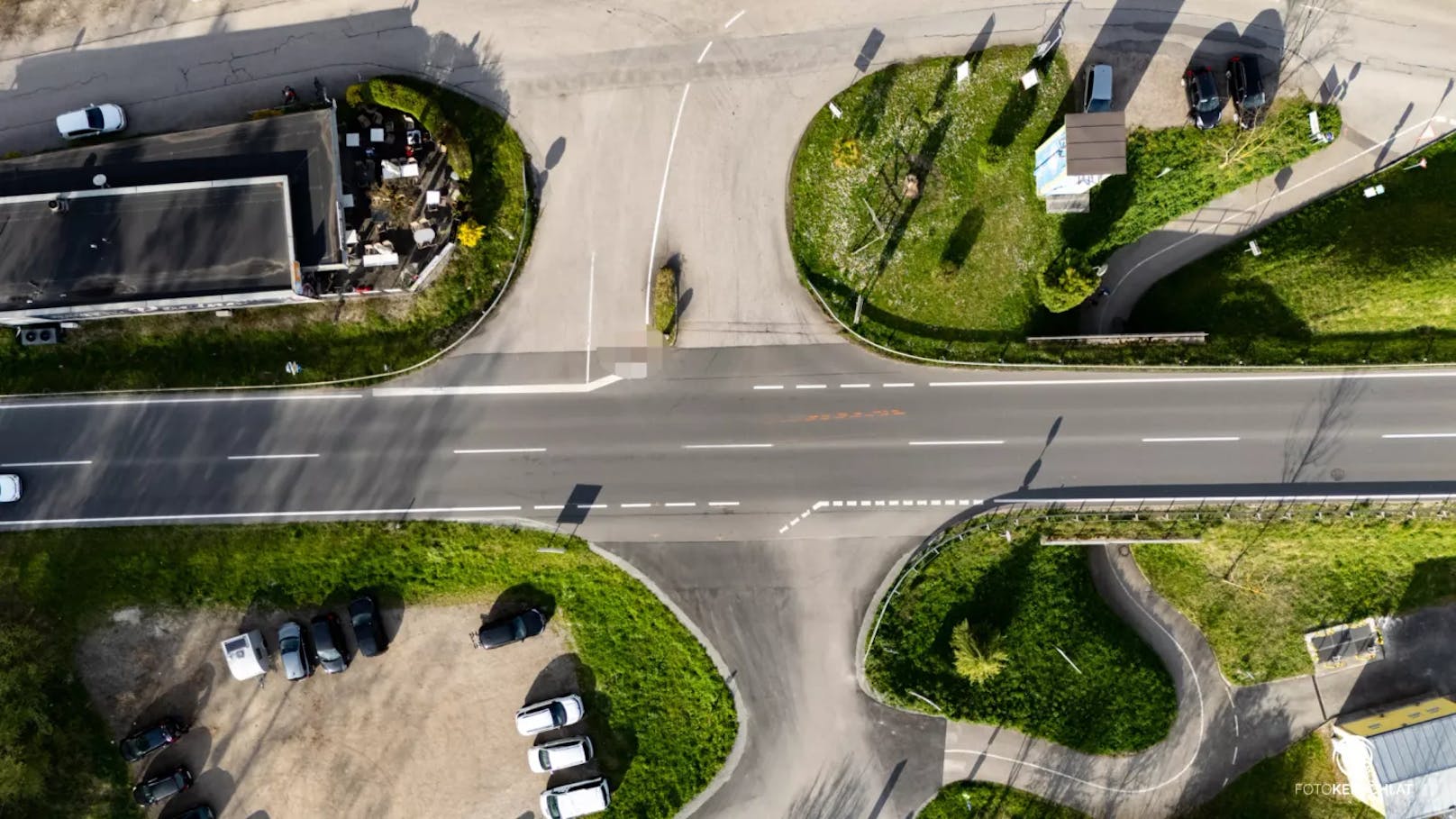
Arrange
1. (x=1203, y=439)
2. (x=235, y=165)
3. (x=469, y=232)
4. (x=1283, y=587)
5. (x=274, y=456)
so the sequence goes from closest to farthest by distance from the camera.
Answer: (x=235, y=165) < (x=469, y=232) < (x=1203, y=439) < (x=274, y=456) < (x=1283, y=587)

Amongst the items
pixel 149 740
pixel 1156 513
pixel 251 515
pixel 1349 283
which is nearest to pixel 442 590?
pixel 251 515

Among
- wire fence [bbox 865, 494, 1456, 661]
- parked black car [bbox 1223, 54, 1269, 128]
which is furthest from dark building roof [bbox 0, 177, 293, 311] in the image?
parked black car [bbox 1223, 54, 1269, 128]

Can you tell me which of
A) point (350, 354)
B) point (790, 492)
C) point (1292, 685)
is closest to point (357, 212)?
point (350, 354)

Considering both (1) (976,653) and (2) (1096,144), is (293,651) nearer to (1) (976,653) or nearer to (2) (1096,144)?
(1) (976,653)

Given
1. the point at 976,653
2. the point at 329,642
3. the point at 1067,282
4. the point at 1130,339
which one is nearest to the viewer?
the point at 1067,282

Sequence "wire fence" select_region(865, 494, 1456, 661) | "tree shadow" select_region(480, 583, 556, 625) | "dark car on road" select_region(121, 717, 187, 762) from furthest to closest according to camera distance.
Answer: "tree shadow" select_region(480, 583, 556, 625) < "wire fence" select_region(865, 494, 1456, 661) < "dark car on road" select_region(121, 717, 187, 762)

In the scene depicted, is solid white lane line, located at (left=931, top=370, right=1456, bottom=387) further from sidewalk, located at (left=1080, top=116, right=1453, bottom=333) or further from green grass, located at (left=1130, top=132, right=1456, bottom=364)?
sidewalk, located at (left=1080, top=116, right=1453, bottom=333)

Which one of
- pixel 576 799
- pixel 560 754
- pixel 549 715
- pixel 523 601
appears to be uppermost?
pixel 523 601
